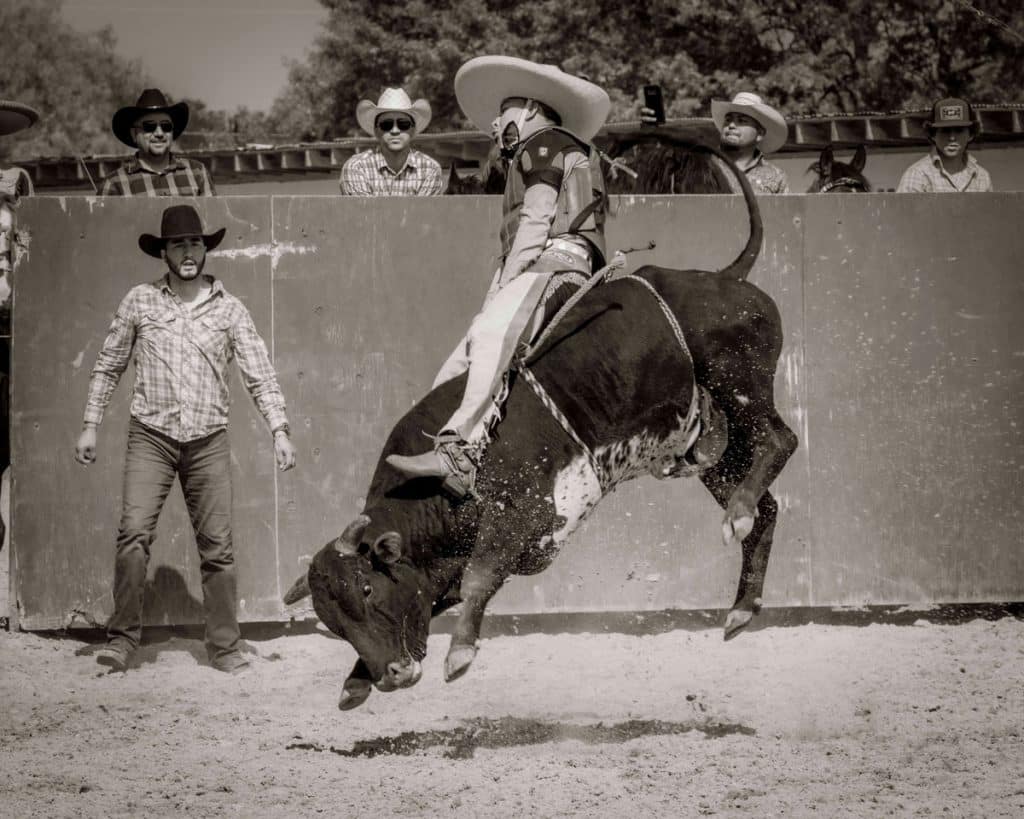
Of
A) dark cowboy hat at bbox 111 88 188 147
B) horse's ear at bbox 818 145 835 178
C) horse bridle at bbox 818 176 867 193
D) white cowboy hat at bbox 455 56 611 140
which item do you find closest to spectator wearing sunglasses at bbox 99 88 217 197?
dark cowboy hat at bbox 111 88 188 147

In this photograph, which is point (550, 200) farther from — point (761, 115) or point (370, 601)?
point (761, 115)

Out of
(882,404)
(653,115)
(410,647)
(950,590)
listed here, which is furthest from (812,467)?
(410,647)

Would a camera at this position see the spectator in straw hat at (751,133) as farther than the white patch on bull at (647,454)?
Yes

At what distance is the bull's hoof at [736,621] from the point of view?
5676 mm

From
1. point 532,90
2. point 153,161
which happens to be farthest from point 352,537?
point 153,161

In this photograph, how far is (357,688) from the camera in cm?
511

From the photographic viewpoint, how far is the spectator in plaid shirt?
6992mm

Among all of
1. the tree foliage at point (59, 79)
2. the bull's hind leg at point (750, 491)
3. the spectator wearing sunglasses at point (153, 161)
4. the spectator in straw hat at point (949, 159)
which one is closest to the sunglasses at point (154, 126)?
the spectator wearing sunglasses at point (153, 161)

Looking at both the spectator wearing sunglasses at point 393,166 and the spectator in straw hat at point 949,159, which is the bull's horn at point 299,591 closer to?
the spectator wearing sunglasses at point 393,166

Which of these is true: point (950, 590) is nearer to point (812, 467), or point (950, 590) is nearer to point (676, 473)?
point (812, 467)

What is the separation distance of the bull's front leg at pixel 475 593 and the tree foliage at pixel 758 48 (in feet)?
56.0

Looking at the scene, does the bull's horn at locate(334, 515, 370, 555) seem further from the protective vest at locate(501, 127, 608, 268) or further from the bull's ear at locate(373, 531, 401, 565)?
the protective vest at locate(501, 127, 608, 268)

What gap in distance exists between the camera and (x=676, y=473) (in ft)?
19.9

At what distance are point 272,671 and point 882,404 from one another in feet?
11.9
